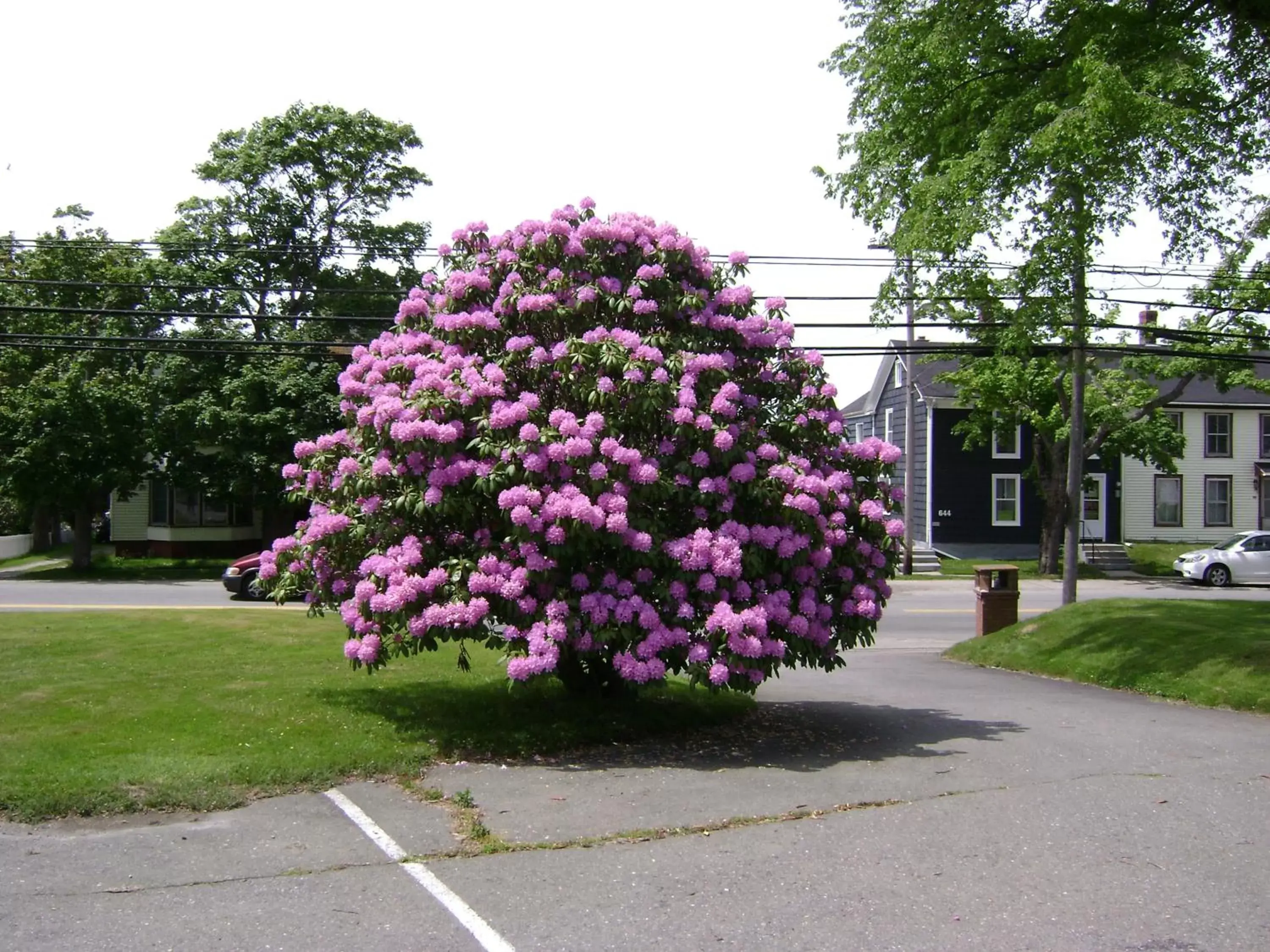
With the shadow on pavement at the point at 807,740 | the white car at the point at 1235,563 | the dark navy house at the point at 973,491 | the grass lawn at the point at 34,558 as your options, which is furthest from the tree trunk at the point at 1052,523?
the grass lawn at the point at 34,558

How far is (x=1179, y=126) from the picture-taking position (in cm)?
1207

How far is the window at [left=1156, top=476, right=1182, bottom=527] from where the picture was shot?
41.3 meters

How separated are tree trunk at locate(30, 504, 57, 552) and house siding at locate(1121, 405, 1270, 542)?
129ft

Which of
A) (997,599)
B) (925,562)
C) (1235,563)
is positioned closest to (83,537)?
(925,562)

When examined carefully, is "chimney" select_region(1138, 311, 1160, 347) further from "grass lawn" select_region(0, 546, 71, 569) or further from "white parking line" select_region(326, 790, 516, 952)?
"grass lawn" select_region(0, 546, 71, 569)

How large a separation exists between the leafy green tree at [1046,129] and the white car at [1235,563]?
1921 centimetres

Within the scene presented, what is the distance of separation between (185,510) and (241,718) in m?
30.7

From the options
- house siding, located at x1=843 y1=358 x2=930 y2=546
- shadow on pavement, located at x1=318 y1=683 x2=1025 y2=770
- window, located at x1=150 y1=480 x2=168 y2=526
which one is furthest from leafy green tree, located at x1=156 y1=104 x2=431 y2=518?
shadow on pavement, located at x1=318 y1=683 x2=1025 y2=770

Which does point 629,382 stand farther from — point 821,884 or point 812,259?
point 812,259

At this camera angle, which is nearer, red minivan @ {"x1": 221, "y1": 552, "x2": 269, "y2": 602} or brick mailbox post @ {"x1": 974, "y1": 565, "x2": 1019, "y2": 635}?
brick mailbox post @ {"x1": 974, "y1": 565, "x2": 1019, "y2": 635}

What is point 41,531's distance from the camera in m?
41.8

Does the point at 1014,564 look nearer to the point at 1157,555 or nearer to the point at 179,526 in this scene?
the point at 1157,555

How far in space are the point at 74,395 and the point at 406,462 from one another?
25.9 metres

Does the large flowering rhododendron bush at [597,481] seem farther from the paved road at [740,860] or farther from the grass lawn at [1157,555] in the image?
the grass lawn at [1157,555]
